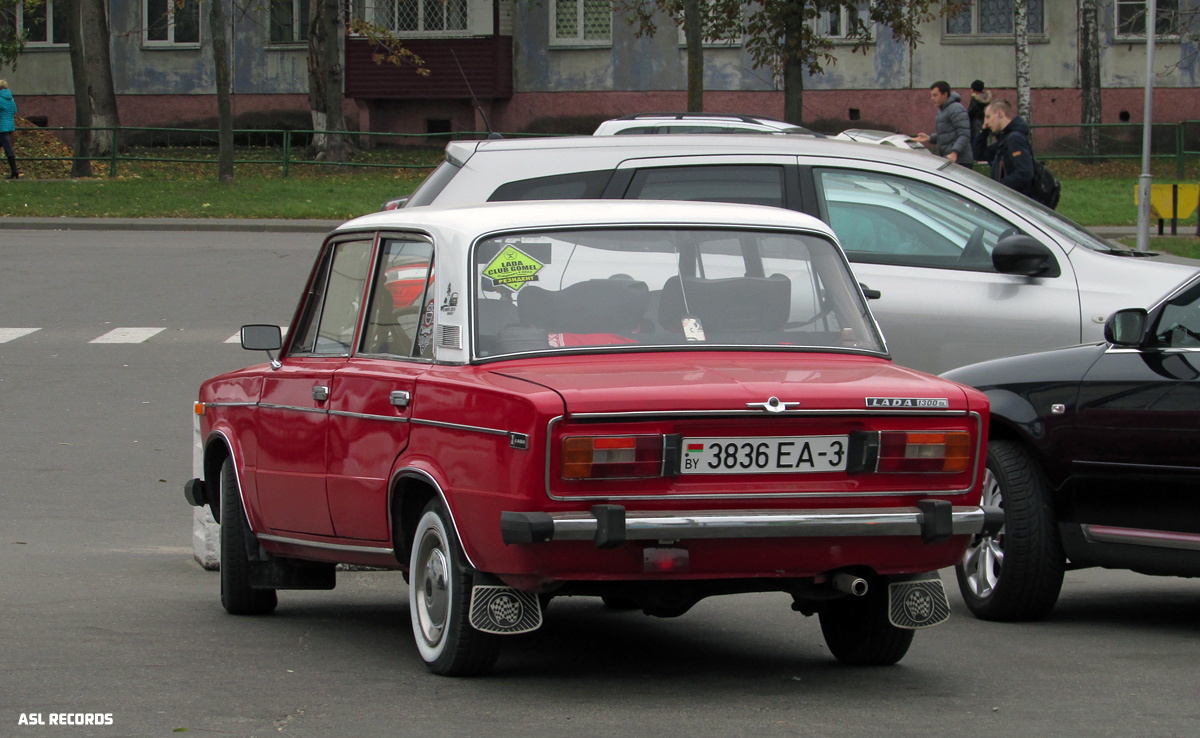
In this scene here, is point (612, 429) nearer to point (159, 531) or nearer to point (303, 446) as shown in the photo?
point (303, 446)

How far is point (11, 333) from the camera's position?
55.1 ft

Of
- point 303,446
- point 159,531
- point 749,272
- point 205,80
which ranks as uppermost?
point 205,80

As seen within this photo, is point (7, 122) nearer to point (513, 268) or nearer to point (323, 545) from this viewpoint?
point (323, 545)

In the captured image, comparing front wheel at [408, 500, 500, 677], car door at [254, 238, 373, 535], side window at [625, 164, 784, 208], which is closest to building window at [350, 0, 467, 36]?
side window at [625, 164, 784, 208]

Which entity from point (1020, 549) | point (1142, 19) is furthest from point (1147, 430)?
point (1142, 19)

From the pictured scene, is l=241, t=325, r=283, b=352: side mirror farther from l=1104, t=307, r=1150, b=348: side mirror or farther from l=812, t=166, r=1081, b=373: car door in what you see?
l=812, t=166, r=1081, b=373: car door

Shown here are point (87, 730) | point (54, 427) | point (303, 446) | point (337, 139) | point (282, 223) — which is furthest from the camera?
point (337, 139)

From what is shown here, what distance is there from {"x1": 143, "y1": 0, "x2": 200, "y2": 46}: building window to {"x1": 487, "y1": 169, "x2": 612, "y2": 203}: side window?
139 ft

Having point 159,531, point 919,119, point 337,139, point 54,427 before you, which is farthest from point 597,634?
point 919,119

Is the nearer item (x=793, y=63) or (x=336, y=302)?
(x=336, y=302)

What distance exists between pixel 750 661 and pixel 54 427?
7.67 m

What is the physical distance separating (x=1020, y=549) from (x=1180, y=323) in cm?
109

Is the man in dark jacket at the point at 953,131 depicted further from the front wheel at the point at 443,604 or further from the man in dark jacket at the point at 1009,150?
the front wheel at the point at 443,604

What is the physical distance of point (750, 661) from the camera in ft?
20.4
